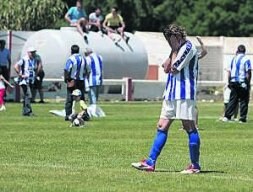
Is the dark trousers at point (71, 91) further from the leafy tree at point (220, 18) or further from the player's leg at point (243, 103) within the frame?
the leafy tree at point (220, 18)

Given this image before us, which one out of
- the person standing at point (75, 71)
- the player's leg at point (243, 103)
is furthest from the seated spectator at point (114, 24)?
the person standing at point (75, 71)

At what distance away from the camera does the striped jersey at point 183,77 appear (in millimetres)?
13414

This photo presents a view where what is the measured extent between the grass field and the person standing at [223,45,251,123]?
28.6 inches

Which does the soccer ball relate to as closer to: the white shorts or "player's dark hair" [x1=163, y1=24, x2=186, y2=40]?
the white shorts

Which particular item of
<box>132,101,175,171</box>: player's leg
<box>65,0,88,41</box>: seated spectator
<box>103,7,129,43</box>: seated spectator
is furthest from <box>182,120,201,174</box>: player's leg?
<box>103,7,129,43</box>: seated spectator

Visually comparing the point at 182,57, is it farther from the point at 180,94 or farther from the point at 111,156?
the point at 111,156

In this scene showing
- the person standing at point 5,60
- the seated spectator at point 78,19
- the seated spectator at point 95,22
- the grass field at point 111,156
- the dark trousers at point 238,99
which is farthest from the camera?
the seated spectator at point 95,22

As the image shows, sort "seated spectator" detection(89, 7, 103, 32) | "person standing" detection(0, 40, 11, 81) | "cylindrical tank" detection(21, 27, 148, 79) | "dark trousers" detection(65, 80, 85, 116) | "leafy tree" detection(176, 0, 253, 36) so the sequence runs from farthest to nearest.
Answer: "leafy tree" detection(176, 0, 253, 36) → "seated spectator" detection(89, 7, 103, 32) → "cylindrical tank" detection(21, 27, 148, 79) → "person standing" detection(0, 40, 11, 81) → "dark trousers" detection(65, 80, 85, 116)

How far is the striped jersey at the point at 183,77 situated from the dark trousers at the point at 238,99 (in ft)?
41.4

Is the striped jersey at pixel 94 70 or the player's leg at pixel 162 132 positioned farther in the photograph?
the striped jersey at pixel 94 70

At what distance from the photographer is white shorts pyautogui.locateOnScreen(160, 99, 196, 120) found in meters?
13.4

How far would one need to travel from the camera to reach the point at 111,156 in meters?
15.7

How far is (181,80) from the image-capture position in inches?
531

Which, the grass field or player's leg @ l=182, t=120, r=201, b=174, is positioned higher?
player's leg @ l=182, t=120, r=201, b=174
